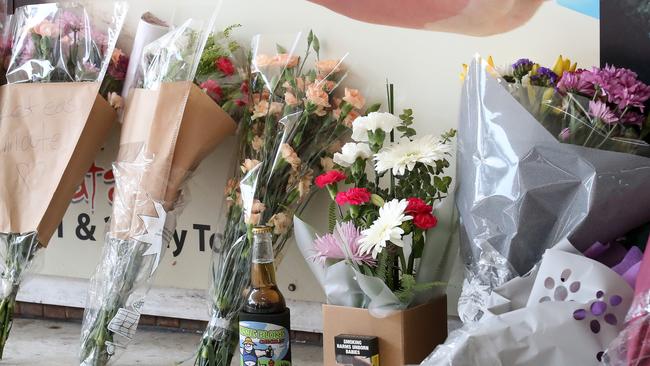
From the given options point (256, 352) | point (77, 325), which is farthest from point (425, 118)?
point (77, 325)

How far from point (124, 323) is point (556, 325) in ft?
3.87

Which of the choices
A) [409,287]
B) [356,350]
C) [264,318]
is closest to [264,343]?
[264,318]

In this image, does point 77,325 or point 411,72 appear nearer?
point 411,72

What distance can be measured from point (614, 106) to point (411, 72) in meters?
0.64

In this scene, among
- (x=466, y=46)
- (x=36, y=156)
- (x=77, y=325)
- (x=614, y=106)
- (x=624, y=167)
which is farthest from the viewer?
(x=77, y=325)

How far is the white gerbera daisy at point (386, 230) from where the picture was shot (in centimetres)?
189

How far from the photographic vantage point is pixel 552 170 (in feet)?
5.84

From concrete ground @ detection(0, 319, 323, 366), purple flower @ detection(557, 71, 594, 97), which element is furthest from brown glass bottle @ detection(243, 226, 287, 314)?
purple flower @ detection(557, 71, 594, 97)

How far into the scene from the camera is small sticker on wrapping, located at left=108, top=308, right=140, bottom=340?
7.67 ft

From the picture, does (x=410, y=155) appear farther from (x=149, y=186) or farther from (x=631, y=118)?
(x=149, y=186)

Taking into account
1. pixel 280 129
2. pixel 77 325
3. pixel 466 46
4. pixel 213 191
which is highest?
pixel 466 46

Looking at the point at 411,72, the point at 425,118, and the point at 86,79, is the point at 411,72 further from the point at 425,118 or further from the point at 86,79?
the point at 86,79

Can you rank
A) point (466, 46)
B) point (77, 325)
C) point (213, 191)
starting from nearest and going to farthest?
point (466, 46), point (213, 191), point (77, 325)

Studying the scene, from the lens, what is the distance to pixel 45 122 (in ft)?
8.31
